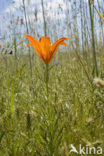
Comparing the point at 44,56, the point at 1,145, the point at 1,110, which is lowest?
the point at 1,145

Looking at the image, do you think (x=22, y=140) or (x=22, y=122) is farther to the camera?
(x=22, y=122)

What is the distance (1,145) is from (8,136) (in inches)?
2.5

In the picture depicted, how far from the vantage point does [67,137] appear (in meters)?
0.79

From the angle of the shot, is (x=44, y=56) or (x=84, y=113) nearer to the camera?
(x=44, y=56)

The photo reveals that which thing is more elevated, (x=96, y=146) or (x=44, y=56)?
(x=44, y=56)

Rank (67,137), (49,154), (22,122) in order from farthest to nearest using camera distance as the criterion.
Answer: (22,122) < (67,137) < (49,154)

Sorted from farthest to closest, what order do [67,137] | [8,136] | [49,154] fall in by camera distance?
[8,136]
[67,137]
[49,154]

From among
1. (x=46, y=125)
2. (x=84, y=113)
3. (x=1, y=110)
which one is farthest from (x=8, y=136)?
(x=84, y=113)

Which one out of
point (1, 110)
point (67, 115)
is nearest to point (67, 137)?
point (67, 115)

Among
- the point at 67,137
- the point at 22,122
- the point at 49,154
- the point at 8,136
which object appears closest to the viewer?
the point at 49,154

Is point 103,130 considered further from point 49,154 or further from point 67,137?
point 49,154

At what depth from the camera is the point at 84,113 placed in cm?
98

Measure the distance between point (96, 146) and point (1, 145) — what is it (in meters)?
0.45

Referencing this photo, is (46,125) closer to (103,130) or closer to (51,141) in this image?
(51,141)
